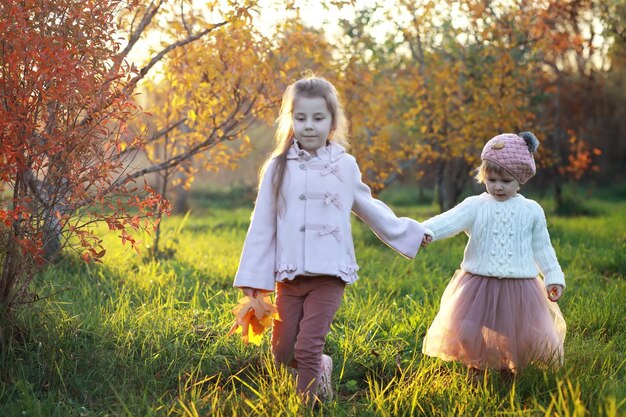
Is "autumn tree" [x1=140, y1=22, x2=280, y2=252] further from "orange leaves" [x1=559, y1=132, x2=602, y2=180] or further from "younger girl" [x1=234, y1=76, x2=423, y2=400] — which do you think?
"orange leaves" [x1=559, y1=132, x2=602, y2=180]

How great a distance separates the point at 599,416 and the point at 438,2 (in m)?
6.65

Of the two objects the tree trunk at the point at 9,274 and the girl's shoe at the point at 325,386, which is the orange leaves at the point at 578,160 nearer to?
the girl's shoe at the point at 325,386

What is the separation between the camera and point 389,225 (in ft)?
11.8

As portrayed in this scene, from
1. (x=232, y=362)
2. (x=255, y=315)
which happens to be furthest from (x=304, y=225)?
(x=232, y=362)

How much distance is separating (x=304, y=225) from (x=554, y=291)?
134 centimetres

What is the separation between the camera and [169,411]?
119 inches

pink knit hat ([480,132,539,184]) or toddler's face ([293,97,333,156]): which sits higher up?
toddler's face ([293,97,333,156])

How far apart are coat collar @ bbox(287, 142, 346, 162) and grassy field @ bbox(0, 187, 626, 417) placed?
1012 millimetres

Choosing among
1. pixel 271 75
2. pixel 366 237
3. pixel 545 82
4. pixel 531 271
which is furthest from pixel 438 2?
pixel 531 271

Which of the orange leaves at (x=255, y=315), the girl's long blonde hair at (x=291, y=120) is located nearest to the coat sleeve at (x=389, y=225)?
the girl's long blonde hair at (x=291, y=120)

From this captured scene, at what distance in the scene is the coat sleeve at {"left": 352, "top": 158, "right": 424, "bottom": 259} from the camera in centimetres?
357

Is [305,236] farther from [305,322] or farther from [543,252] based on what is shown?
[543,252]

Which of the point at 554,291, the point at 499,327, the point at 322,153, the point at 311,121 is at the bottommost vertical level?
the point at 499,327

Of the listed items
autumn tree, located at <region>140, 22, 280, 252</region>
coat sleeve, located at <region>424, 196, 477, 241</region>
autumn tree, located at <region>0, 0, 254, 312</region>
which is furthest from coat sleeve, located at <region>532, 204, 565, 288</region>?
autumn tree, located at <region>140, 22, 280, 252</region>
